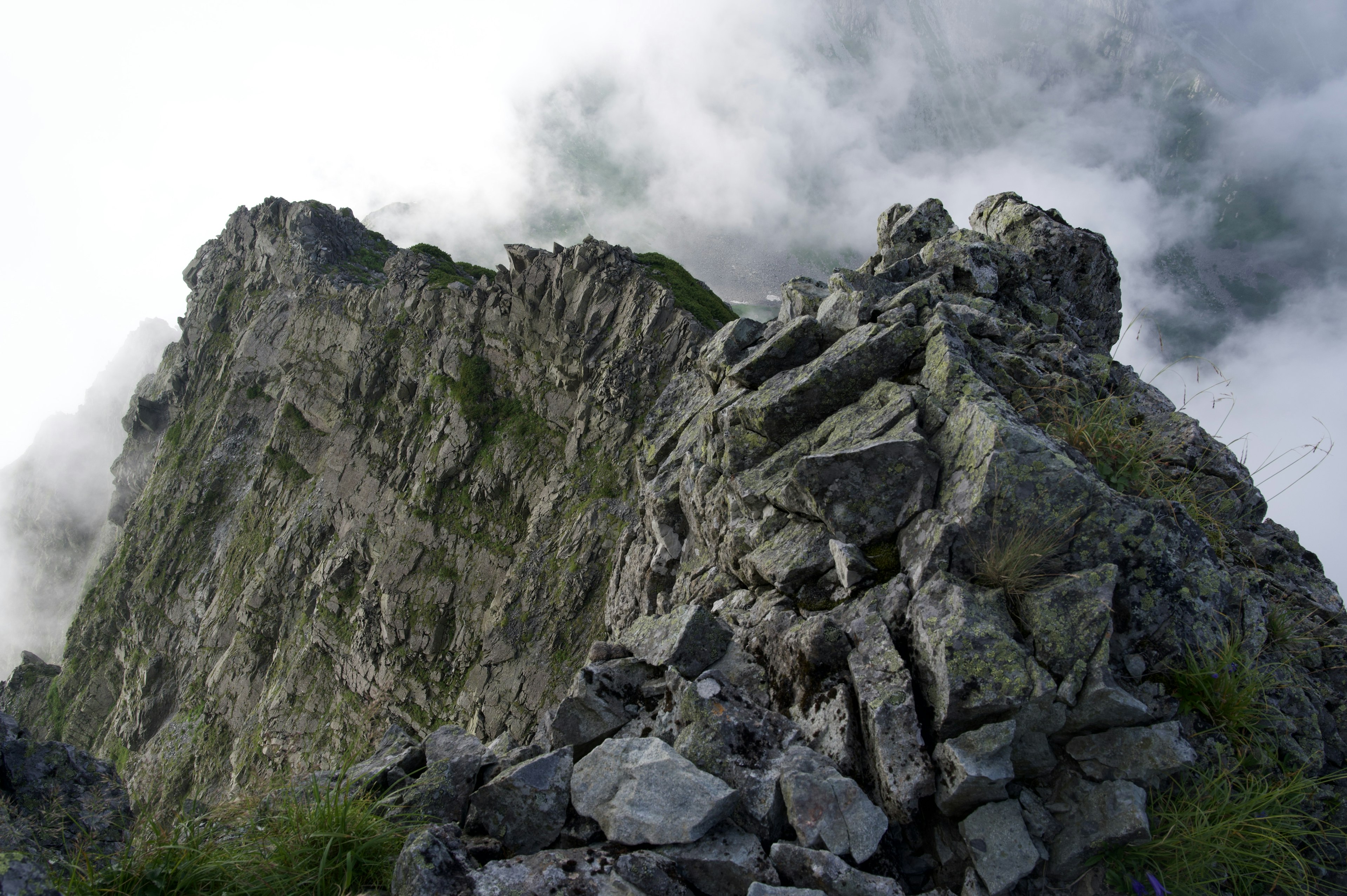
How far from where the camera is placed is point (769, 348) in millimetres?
10820

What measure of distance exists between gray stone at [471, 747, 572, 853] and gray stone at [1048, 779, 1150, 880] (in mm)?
4029

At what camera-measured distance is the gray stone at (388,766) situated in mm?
5902

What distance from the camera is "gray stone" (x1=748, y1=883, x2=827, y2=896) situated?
13.5 ft

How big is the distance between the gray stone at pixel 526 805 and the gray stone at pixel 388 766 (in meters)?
1.00

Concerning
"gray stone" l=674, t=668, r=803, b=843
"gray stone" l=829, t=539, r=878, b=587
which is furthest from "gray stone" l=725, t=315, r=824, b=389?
"gray stone" l=674, t=668, r=803, b=843

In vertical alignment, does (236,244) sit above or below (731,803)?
above

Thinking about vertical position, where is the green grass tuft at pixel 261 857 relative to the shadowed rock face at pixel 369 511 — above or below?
below

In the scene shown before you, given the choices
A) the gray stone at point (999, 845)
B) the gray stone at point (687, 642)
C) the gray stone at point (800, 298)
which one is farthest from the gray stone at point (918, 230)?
the gray stone at point (999, 845)

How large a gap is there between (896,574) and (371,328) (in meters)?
47.0

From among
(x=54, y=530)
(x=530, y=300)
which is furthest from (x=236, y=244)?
(x=54, y=530)

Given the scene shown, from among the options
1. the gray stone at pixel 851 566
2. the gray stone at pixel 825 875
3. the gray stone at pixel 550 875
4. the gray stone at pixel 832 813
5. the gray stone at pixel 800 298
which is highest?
the gray stone at pixel 800 298

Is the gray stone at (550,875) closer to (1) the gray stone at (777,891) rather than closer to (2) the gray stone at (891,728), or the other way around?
(1) the gray stone at (777,891)

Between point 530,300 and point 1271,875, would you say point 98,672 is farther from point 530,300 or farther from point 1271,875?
point 1271,875

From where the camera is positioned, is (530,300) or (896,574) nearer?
(896,574)
